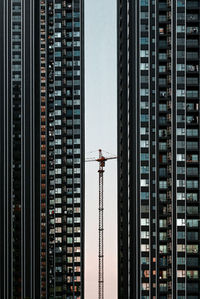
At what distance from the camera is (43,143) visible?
124m

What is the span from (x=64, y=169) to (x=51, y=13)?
41209 millimetres

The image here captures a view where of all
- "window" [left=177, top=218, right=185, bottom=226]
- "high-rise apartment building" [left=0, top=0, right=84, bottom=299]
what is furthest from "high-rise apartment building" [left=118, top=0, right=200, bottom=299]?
"high-rise apartment building" [left=0, top=0, right=84, bottom=299]

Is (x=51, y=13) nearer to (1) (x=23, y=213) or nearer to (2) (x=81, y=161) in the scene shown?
(2) (x=81, y=161)

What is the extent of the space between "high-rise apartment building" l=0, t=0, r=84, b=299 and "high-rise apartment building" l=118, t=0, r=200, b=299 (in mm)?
26223

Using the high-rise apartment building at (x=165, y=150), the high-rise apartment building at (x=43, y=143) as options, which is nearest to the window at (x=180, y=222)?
the high-rise apartment building at (x=165, y=150)

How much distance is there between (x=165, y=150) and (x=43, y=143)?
41.4m

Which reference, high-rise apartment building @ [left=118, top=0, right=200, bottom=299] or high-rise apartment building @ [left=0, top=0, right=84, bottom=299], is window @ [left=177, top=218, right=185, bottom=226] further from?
high-rise apartment building @ [left=0, top=0, right=84, bottom=299]

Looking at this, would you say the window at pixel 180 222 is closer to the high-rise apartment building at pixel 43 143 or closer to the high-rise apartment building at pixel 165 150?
the high-rise apartment building at pixel 165 150

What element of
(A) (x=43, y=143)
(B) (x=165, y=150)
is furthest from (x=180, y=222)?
(A) (x=43, y=143)

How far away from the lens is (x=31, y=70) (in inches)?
4850

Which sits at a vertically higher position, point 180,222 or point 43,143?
point 43,143

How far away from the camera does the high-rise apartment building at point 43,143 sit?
11906 cm

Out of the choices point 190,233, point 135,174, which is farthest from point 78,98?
point 190,233

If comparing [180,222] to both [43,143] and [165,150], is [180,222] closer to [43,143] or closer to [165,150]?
[165,150]
